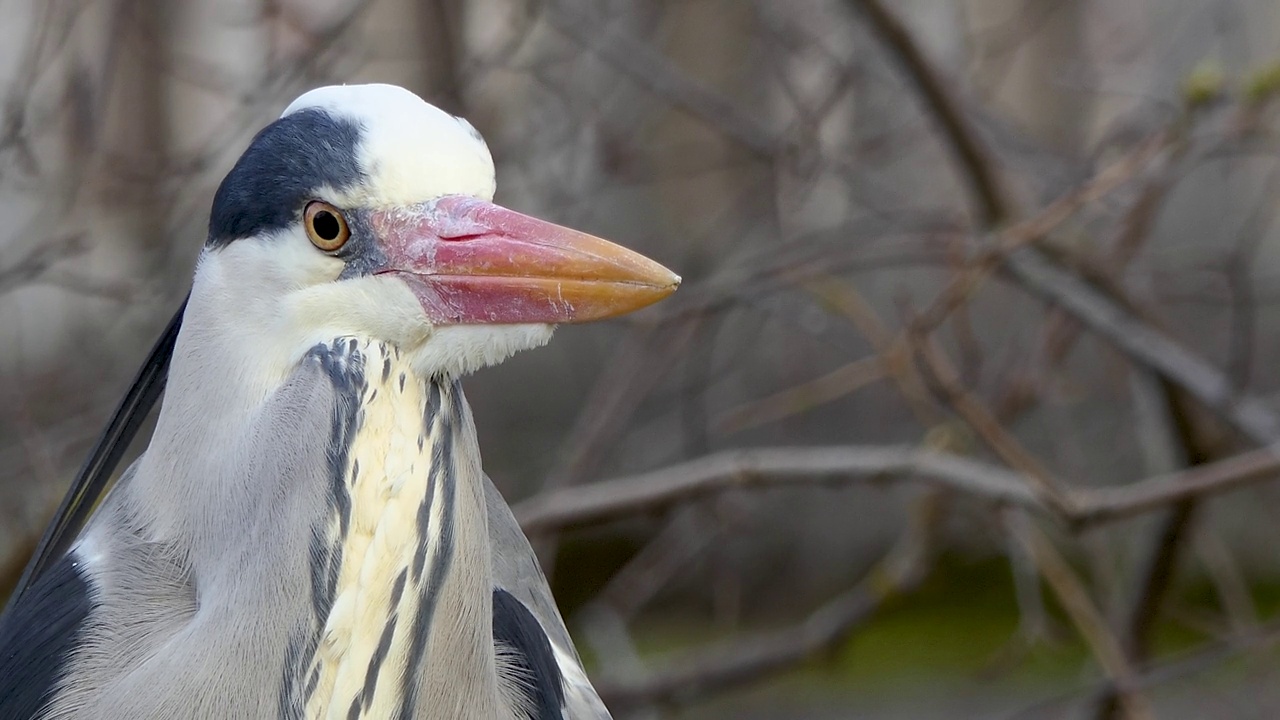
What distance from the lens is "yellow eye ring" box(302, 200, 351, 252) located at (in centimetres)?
145

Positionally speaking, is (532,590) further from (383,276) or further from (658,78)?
(658,78)

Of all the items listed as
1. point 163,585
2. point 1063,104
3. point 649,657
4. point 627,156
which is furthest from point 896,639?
point 163,585

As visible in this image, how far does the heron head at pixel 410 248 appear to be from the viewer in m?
1.40

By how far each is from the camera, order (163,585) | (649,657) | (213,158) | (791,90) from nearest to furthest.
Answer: (163,585)
(213,158)
(791,90)
(649,657)

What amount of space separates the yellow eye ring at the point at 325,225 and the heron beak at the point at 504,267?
0.12 feet

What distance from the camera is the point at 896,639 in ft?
22.0

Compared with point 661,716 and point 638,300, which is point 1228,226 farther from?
point 638,300

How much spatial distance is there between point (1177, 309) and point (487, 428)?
284 centimetres

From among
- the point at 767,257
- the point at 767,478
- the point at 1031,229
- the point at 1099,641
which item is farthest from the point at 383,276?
the point at 767,257

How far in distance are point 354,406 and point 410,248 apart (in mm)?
169

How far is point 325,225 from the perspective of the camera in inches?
57.4

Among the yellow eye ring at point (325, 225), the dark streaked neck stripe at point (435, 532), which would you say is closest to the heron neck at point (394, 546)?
the dark streaked neck stripe at point (435, 532)

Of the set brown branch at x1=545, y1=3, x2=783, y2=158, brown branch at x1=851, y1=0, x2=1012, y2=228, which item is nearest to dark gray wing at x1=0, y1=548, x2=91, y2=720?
brown branch at x1=851, y1=0, x2=1012, y2=228

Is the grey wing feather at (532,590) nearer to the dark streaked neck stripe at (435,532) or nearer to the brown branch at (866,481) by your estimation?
the dark streaked neck stripe at (435,532)
